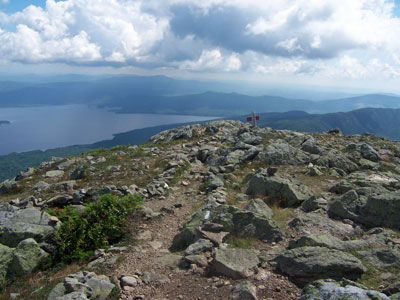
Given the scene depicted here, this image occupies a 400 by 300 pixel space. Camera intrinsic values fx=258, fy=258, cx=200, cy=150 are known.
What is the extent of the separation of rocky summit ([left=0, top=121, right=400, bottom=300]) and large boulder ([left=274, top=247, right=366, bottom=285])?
25 millimetres

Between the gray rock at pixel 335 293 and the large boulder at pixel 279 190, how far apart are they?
775 cm

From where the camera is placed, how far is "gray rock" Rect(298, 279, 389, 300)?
4.34m

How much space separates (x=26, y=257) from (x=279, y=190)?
35.9 ft

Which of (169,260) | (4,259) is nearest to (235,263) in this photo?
(169,260)

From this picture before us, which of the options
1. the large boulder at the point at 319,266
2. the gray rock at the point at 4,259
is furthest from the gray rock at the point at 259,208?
the gray rock at the point at 4,259

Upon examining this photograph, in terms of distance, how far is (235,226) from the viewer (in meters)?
9.57

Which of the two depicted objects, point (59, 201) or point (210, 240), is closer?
point (210, 240)

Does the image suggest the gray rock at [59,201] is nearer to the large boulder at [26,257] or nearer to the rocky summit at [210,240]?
the rocky summit at [210,240]

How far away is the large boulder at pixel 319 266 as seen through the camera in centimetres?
650

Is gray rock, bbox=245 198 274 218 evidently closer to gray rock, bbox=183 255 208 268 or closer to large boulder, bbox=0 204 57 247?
gray rock, bbox=183 255 208 268

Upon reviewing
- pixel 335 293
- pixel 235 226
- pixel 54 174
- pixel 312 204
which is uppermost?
pixel 335 293

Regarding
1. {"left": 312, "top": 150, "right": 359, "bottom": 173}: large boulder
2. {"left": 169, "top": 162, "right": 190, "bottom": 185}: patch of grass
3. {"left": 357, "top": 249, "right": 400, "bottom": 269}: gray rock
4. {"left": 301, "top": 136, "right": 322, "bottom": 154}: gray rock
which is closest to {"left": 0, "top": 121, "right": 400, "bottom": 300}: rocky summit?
{"left": 357, "top": 249, "right": 400, "bottom": 269}: gray rock

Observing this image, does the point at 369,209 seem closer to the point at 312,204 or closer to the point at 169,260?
the point at 312,204

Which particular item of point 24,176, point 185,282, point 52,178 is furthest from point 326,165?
point 24,176
